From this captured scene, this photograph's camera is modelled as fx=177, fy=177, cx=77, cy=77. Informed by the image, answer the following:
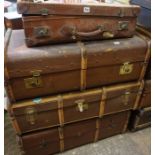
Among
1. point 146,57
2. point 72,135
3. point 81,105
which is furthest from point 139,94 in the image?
point 72,135

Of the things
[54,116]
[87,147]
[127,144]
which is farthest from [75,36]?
[127,144]

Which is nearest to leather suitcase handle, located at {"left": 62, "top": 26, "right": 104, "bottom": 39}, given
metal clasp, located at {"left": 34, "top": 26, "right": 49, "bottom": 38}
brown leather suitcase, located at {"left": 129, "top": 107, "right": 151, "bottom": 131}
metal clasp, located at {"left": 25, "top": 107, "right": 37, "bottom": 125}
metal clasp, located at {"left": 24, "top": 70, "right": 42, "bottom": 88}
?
metal clasp, located at {"left": 34, "top": 26, "right": 49, "bottom": 38}

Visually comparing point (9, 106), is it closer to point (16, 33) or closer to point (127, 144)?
point (16, 33)

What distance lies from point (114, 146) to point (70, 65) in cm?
89

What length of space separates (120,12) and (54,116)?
81cm

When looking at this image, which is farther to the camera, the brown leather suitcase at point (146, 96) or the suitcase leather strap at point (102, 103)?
the brown leather suitcase at point (146, 96)

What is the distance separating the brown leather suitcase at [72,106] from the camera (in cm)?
113

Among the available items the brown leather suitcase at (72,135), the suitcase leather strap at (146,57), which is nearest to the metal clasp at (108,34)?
the suitcase leather strap at (146,57)

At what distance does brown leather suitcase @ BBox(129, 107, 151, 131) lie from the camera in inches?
60.5

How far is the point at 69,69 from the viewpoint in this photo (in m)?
1.10

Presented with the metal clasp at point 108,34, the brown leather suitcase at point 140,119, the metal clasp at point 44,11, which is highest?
the metal clasp at point 44,11

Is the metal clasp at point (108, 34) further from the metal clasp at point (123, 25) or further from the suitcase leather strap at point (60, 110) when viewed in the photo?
the suitcase leather strap at point (60, 110)

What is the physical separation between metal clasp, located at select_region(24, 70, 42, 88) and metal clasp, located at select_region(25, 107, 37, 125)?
0.16 m

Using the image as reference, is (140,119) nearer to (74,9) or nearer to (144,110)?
(144,110)
